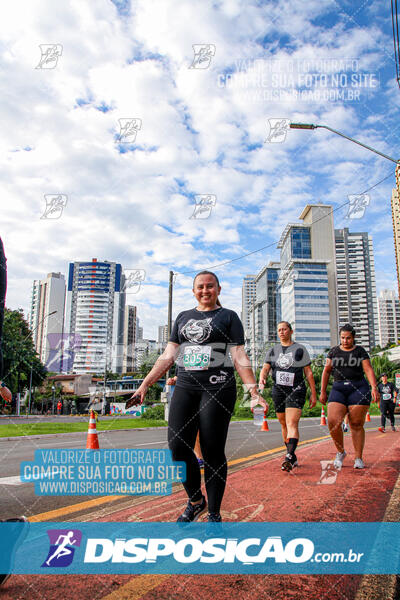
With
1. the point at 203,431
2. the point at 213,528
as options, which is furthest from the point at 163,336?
the point at 213,528

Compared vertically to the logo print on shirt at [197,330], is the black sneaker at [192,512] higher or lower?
lower

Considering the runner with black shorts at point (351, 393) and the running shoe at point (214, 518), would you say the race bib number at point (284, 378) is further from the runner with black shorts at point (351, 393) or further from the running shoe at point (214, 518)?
the running shoe at point (214, 518)

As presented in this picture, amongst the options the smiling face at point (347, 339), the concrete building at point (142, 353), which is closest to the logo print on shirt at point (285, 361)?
the smiling face at point (347, 339)

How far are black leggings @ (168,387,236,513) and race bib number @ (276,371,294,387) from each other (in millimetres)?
2807

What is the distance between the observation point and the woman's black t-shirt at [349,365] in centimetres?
523

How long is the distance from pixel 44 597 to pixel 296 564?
48.0 inches

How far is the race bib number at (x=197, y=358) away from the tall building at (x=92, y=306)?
146m

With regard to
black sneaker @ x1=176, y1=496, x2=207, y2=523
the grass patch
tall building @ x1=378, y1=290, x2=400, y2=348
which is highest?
tall building @ x1=378, y1=290, x2=400, y2=348

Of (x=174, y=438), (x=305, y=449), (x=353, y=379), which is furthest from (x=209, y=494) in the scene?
(x=305, y=449)

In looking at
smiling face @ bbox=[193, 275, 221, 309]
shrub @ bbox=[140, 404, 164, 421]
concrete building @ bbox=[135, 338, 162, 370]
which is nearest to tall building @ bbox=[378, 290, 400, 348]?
concrete building @ bbox=[135, 338, 162, 370]

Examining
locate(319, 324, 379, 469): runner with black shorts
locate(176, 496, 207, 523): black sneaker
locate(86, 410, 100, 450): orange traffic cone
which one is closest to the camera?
locate(176, 496, 207, 523): black sneaker

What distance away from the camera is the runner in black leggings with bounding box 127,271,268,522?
110 inches

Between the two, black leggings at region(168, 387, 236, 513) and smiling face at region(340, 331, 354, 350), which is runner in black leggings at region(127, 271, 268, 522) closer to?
black leggings at region(168, 387, 236, 513)

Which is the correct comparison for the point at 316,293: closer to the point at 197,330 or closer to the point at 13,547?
the point at 197,330
